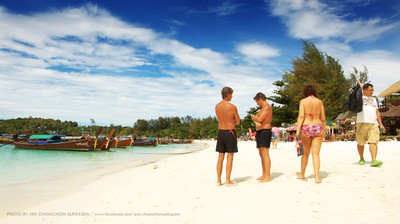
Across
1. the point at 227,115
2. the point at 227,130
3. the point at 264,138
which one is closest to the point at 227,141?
the point at 227,130

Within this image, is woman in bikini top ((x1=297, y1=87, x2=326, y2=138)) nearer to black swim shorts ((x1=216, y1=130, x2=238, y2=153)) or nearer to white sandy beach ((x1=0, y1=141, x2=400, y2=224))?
white sandy beach ((x1=0, y1=141, x2=400, y2=224))

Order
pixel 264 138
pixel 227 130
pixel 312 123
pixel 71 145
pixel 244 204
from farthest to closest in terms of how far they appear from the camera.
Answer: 1. pixel 71 145
2. pixel 264 138
3. pixel 227 130
4. pixel 312 123
5. pixel 244 204

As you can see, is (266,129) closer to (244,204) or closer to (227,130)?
(227,130)

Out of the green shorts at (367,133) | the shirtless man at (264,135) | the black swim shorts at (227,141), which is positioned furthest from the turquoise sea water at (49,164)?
the green shorts at (367,133)

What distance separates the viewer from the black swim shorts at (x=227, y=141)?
5148mm

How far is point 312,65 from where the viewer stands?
3984cm

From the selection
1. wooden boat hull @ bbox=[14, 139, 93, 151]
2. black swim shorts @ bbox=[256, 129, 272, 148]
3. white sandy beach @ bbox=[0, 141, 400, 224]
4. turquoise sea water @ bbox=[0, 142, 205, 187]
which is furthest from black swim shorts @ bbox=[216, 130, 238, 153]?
wooden boat hull @ bbox=[14, 139, 93, 151]

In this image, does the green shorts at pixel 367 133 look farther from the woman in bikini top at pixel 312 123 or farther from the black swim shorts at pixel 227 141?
the black swim shorts at pixel 227 141

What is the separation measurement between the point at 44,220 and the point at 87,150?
118 ft

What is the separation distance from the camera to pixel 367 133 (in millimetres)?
6434

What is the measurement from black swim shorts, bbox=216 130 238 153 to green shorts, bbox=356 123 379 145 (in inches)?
133

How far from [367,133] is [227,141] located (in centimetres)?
356

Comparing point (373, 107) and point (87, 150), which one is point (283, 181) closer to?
point (373, 107)

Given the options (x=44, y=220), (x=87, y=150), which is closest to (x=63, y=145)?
(x=87, y=150)
